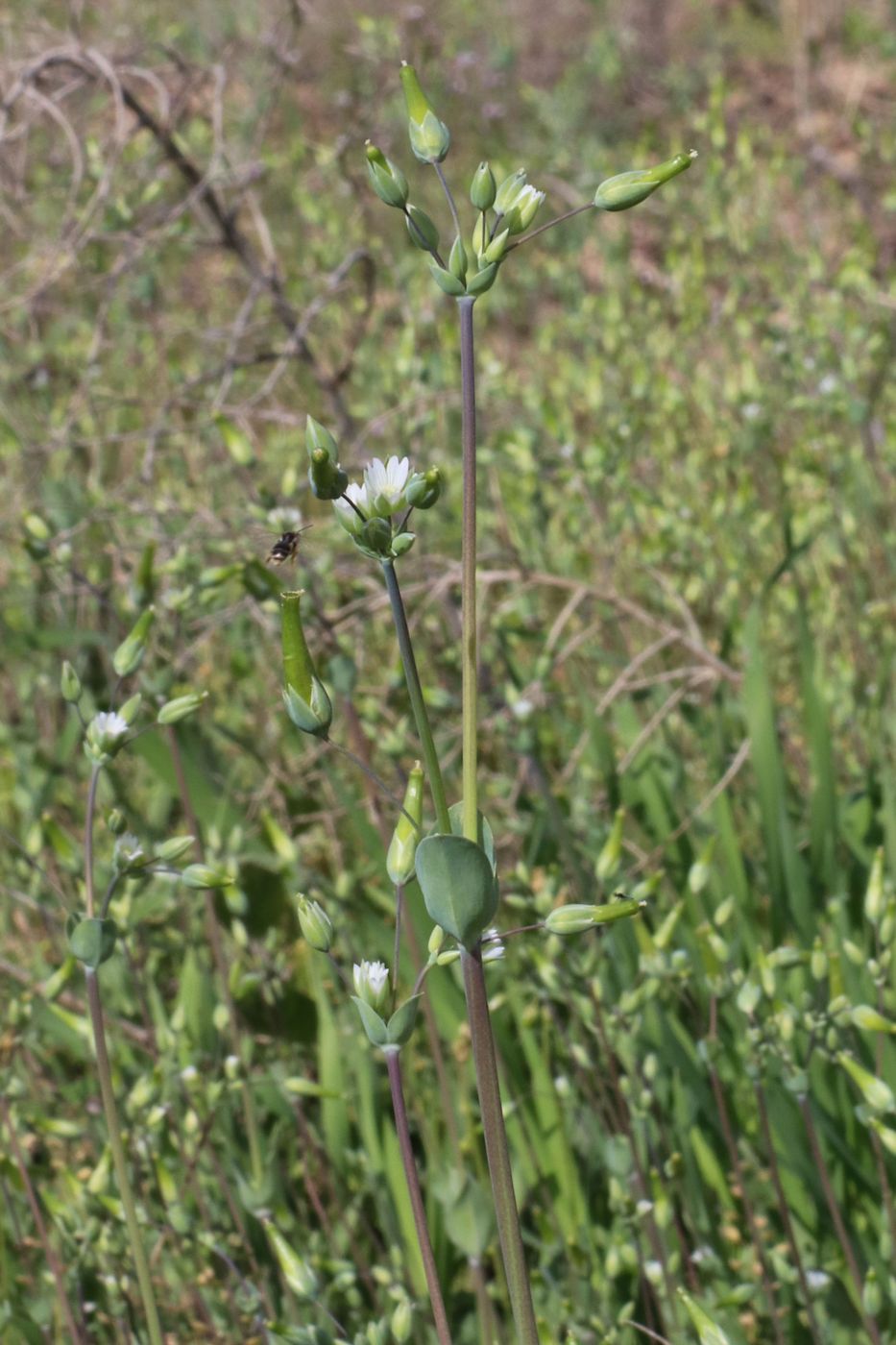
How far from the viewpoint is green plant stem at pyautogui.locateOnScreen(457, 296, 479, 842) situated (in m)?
0.71

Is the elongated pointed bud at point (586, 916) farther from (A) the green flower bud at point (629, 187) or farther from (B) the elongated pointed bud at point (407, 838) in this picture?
(A) the green flower bud at point (629, 187)

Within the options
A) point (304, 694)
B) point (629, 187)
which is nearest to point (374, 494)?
point (304, 694)

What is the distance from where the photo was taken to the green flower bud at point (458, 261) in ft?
2.33

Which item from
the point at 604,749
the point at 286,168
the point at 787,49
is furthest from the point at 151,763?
the point at 787,49

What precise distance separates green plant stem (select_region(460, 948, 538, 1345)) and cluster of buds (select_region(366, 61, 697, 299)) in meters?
0.37

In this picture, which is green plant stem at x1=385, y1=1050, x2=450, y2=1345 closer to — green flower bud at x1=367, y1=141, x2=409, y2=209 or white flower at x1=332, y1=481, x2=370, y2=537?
white flower at x1=332, y1=481, x2=370, y2=537

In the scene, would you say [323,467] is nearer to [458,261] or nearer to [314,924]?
[458,261]

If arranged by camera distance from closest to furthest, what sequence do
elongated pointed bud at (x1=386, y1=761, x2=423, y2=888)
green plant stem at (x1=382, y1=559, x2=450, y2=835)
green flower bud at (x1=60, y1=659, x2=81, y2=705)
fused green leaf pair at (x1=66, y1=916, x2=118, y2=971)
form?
green plant stem at (x1=382, y1=559, x2=450, y2=835)
elongated pointed bud at (x1=386, y1=761, x2=423, y2=888)
fused green leaf pair at (x1=66, y1=916, x2=118, y2=971)
green flower bud at (x1=60, y1=659, x2=81, y2=705)

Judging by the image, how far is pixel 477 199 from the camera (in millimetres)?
750

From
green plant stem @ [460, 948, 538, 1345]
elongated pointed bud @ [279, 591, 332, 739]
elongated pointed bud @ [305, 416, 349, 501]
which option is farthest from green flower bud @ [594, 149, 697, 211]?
green plant stem @ [460, 948, 538, 1345]

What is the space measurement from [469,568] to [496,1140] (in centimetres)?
31

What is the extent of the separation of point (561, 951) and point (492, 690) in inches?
23.5

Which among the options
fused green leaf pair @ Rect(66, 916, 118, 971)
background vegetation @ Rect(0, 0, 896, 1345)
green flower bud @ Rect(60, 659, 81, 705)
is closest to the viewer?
fused green leaf pair @ Rect(66, 916, 118, 971)

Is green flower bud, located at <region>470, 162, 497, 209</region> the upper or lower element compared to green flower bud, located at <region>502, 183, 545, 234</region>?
upper
